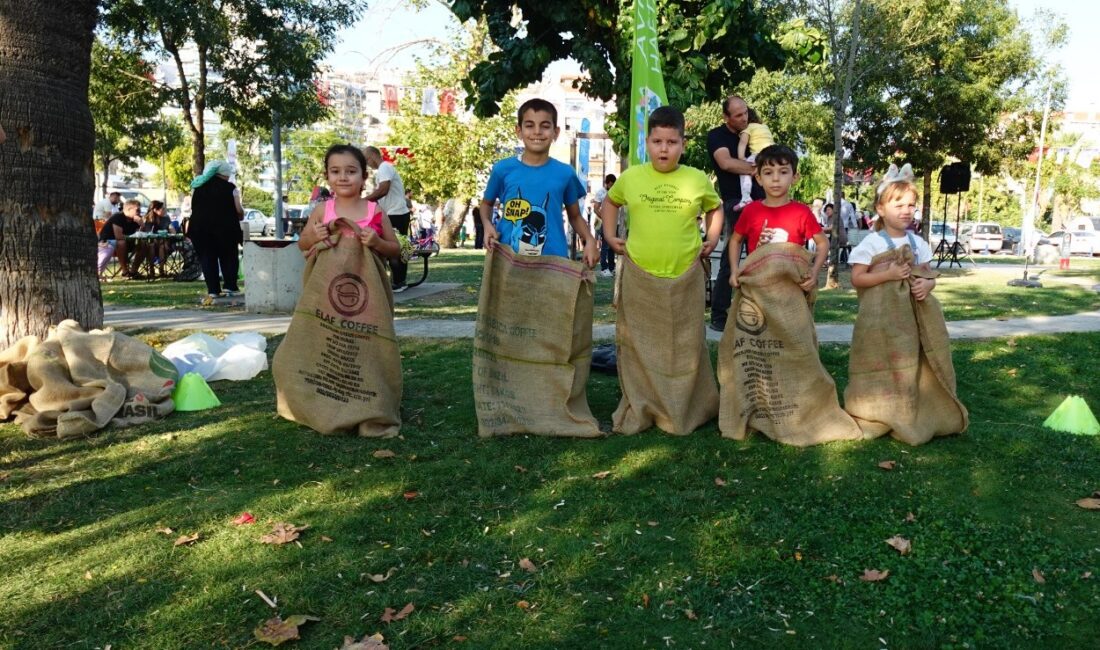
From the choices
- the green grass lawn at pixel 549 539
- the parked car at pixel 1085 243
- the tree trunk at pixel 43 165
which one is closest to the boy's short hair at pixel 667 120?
the green grass lawn at pixel 549 539

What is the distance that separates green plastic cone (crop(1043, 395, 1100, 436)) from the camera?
17.0 feet

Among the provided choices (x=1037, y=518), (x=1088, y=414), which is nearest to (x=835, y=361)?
(x=1088, y=414)

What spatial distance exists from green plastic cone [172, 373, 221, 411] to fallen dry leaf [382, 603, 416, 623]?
321 centimetres

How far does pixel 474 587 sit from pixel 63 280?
4254 millimetres

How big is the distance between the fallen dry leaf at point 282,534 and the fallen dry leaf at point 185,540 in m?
0.28

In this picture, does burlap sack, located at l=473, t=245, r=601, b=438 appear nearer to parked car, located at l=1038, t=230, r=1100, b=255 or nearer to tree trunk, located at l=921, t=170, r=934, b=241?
tree trunk, located at l=921, t=170, r=934, b=241

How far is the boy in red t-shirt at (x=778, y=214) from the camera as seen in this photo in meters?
4.93

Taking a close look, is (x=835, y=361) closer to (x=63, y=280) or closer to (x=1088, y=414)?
(x=1088, y=414)

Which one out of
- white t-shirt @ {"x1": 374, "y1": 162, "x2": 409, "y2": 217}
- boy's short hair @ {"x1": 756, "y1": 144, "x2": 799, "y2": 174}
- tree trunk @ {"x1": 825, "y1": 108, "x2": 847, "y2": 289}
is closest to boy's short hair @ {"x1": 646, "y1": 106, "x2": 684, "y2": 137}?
boy's short hair @ {"x1": 756, "y1": 144, "x2": 799, "y2": 174}

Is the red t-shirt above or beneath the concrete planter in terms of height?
above

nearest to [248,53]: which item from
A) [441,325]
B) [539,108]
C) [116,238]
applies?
[116,238]

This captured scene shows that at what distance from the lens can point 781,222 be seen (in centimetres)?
503

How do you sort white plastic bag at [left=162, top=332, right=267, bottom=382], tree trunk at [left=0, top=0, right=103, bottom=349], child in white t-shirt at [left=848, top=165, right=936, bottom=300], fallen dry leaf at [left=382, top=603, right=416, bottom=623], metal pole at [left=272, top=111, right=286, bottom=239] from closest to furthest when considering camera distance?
1. fallen dry leaf at [left=382, top=603, right=416, bottom=623]
2. child in white t-shirt at [left=848, top=165, right=936, bottom=300]
3. tree trunk at [left=0, top=0, right=103, bottom=349]
4. white plastic bag at [left=162, top=332, right=267, bottom=382]
5. metal pole at [left=272, top=111, right=286, bottom=239]

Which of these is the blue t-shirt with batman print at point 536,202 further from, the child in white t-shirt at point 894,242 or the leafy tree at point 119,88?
the leafy tree at point 119,88
